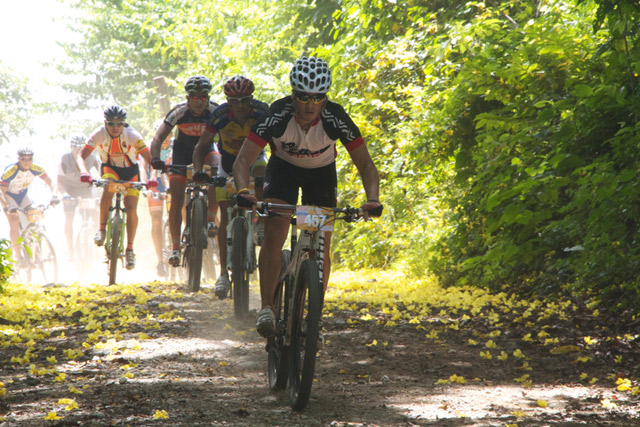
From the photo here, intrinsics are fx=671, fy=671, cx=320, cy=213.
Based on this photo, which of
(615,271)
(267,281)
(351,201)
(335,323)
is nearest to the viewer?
(267,281)

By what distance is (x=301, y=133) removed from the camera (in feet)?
15.0

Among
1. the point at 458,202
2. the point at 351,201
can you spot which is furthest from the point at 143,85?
the point at 458,202

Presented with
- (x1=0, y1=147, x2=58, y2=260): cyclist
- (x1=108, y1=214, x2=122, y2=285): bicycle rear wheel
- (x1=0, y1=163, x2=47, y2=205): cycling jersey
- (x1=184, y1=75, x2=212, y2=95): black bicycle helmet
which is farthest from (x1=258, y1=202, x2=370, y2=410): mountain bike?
(x1=0, y1=163, x2=47, y2=205): cycling jersey

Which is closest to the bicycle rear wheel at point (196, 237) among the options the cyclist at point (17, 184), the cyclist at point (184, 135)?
the cyclist at point (184, 135)

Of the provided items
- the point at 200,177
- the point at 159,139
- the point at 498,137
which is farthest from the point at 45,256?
the point at 498,137

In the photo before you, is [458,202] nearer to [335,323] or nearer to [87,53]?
[335,323]

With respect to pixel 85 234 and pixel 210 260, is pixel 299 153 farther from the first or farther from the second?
pixel 85 234

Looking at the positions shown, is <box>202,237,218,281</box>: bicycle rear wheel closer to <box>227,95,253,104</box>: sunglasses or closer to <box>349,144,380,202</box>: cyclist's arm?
<box>227,95,253,104</box>: sunglasses

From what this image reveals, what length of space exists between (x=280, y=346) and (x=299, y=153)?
132cm

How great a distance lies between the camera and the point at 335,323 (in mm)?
6895

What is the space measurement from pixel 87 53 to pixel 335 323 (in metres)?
36.1

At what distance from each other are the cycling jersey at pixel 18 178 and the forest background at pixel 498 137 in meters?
6.75

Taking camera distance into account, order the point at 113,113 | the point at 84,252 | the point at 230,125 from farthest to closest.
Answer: the point at 84,252 < the point at 113,113 < the point at 230,125

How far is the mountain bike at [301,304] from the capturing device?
378 cm
